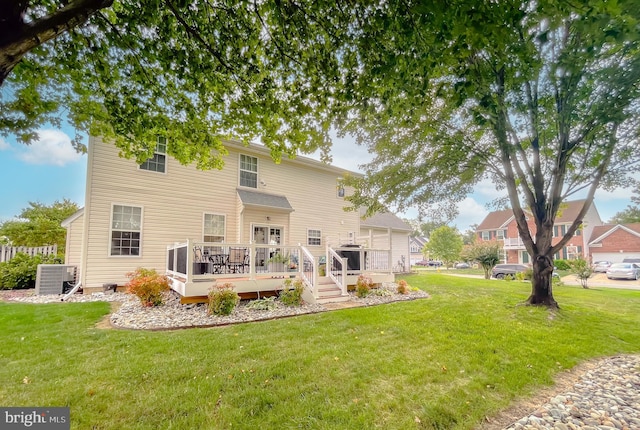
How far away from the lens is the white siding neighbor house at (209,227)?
821 cm

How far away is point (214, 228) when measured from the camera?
11547mm

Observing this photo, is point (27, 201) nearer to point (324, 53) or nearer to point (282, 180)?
point (282, 180)

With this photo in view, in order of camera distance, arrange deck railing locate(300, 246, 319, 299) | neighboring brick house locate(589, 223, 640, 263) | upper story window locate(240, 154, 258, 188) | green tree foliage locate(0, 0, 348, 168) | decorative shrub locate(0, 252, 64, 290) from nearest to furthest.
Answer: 1. green tree foliage locate(0, 0, 348, 168)
2. deck railing locate(300, 246, 319, 299)
3. decorative shrub locate(0, 252, 64, 290)
4. upper story window locate(240, 154, 258, 188)
5. neighboring brick house locate(589, 223, 640, 263)

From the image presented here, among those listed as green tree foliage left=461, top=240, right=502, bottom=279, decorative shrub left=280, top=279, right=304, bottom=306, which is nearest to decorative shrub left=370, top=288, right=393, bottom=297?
decorative shrub left=280, top=279, right=304, bottom=306

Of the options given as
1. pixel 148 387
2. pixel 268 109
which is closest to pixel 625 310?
pixel 268 109

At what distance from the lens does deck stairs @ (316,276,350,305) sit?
825 cm

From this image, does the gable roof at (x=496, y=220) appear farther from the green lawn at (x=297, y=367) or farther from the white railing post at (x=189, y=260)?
the white railing post at (x=189, y=260)

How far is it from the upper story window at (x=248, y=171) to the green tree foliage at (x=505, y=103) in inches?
207

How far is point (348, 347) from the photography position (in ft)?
14.7

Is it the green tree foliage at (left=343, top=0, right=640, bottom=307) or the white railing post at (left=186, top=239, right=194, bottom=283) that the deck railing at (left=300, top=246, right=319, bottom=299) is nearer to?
the green tree foliage at (left=343, top=0, right=640, bottom=307)

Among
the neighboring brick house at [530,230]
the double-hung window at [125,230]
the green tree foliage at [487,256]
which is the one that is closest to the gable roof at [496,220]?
the neighboring brick house at [530,230]

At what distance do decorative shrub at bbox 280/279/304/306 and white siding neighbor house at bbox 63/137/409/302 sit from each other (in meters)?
0.39

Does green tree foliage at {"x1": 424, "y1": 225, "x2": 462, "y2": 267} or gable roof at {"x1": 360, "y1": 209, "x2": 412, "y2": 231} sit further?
green tree foliage at {"x1": 424, "y1": 225, "x2": 462, "y2": 267}

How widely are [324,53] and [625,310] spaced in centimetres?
1127
